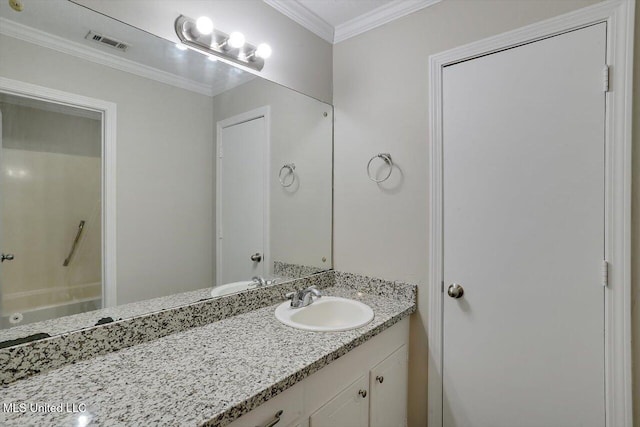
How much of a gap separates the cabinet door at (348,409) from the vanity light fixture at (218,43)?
1531 millimetres

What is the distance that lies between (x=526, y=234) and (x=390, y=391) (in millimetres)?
958

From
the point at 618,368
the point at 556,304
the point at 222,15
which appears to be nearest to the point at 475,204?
the point at 556,304

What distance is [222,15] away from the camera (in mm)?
1423

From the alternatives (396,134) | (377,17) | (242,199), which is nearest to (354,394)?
(242,199)

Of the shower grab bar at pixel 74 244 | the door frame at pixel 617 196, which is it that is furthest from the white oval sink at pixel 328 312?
the door frame at pixel 617 196

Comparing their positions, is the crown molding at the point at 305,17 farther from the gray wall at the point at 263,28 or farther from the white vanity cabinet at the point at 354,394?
the white vanity cabinet at the point at 354,394

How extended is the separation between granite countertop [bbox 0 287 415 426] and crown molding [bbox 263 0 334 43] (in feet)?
5.40

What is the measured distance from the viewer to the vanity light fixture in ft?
4.22

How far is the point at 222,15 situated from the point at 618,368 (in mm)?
2194

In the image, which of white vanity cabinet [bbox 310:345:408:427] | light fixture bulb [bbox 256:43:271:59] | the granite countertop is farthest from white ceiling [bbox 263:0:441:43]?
white vanity cabinet [bbox 310:345:408:427]

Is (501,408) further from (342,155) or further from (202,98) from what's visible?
(202,98)

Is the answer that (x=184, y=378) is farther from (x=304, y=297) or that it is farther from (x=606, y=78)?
(x=606, y=78)

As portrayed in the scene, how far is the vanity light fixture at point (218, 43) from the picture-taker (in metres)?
1.29

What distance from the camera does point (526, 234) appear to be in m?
1.34
